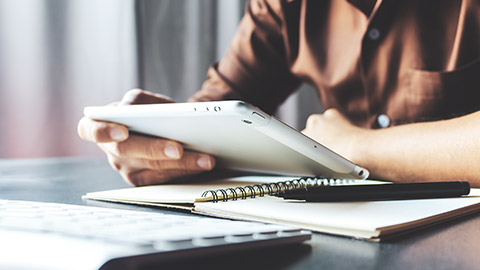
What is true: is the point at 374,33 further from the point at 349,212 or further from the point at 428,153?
the point at 349,212

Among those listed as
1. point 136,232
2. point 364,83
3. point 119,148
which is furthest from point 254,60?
point 136,232

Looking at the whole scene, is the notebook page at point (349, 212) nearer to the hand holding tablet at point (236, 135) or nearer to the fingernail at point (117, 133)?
the hand holding tablet at point (236, 135)

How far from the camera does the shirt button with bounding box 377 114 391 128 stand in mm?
950

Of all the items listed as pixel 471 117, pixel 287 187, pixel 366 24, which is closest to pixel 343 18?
Answer: pixel 366 24

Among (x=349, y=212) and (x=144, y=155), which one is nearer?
(x=349, y=212)

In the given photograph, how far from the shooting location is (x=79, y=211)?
1.15 ft

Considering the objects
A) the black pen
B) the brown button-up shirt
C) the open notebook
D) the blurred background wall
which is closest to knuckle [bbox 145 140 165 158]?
the open notebook

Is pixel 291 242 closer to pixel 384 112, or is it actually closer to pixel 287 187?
pixel 287 187

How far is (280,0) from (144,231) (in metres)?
0.95

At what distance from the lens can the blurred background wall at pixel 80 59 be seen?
4.69ft

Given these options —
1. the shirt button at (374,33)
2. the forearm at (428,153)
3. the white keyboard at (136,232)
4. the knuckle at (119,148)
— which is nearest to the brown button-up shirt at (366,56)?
the shirt button at (374,33)

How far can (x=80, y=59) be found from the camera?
156 centimetres

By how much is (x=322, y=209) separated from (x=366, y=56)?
67 cm

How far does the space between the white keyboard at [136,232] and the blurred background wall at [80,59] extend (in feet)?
4.05
